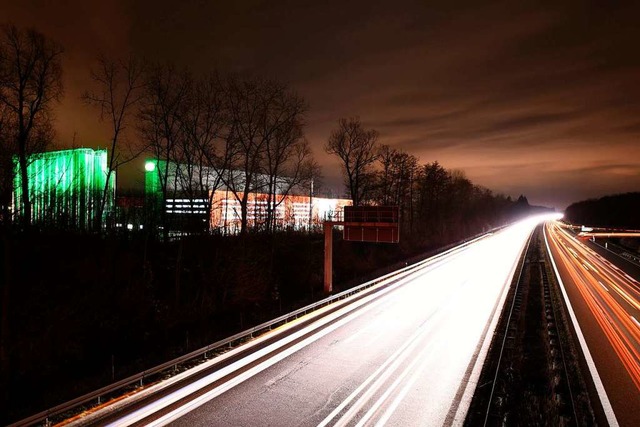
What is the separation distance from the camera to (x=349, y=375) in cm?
1227

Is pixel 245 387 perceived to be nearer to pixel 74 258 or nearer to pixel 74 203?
pixel 74 258

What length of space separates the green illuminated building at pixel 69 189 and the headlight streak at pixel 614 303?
95.4ft

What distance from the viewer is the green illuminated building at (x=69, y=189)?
88.4 feet

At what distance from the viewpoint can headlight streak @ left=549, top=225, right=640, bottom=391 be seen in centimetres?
1591

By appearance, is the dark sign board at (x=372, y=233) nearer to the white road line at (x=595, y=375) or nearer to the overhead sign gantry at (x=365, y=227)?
the overhead sign gantry at (x=365, y=227)

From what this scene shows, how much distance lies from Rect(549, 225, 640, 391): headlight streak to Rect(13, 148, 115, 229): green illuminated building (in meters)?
29.1

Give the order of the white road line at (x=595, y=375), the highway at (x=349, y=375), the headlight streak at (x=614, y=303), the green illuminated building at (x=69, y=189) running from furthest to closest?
the green illuminated building at (x=69, y=189), the headlight streak at (x=614, y=303), the white road line at (x=595, y=375), the highway at (x=349, y=375)

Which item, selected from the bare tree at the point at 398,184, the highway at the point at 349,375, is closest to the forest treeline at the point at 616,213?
the bare tree at the point at 398,184

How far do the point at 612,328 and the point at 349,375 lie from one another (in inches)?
608

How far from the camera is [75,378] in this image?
14789 mm

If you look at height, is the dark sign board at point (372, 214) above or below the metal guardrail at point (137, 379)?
above

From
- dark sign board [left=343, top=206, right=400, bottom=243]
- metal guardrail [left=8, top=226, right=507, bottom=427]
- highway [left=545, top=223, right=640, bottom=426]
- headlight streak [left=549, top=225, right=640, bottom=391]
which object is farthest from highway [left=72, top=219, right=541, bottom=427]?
dark sign board [left=343, top=206, right=400, bottom=243]

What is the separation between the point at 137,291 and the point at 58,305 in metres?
4.36

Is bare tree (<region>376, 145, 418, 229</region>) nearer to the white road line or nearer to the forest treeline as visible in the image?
the white road line
